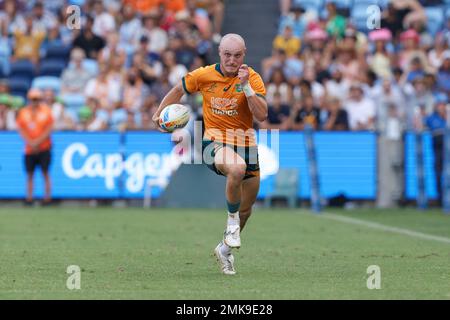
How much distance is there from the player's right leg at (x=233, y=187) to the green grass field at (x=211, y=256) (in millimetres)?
372

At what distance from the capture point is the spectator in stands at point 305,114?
2483 cm

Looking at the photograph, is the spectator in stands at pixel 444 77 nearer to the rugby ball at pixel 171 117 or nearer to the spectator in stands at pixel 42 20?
the spectator in stands at pixel 42 20

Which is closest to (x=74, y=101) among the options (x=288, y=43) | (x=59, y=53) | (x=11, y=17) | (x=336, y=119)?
(x=59, y=53)

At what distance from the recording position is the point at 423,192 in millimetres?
23484

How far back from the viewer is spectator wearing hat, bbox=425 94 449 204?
23.7 m

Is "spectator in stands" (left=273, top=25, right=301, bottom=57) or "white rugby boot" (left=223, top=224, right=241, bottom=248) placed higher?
"spectator in stands" (left=273, top=25, right=301, bottom=57)

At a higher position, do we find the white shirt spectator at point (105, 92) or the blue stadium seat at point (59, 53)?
the blue stadium seat at point (59, 53)

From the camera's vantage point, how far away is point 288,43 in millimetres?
27375

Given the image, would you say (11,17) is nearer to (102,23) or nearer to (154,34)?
(102,23)

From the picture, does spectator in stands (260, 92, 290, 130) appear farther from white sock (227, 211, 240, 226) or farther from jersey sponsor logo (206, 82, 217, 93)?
white sock (227, 211, 240, 226)

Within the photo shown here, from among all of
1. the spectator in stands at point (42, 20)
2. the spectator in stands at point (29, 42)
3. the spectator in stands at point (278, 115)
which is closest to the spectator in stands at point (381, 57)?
the spectator in stands at point (278, 115)

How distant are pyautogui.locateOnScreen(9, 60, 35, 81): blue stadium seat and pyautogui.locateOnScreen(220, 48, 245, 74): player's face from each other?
17.3 m

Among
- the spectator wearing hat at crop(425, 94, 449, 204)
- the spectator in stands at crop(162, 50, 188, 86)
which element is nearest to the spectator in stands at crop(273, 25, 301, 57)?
the spectator in stands at crop(162, 50, 188, 86)
